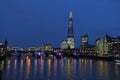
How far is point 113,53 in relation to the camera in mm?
198875

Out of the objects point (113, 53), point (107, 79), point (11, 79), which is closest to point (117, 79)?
point (107, 79)

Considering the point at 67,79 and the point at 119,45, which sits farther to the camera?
the point at 119,45

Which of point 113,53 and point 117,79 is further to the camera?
point 113,53

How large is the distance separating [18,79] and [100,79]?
1361 cm

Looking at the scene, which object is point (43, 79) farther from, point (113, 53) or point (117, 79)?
point (113, 53)

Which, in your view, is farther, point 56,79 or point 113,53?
point 113,53

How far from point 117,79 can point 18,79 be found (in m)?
16.5

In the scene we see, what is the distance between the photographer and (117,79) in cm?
5328

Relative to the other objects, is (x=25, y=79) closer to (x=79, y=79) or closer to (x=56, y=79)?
(x=56, y=79)

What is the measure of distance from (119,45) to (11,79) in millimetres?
155388

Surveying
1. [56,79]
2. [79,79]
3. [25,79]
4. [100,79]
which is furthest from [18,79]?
[100,79]

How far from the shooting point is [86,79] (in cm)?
5291

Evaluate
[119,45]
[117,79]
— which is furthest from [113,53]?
[117,79]

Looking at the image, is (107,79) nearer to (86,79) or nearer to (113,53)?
(86,79)
